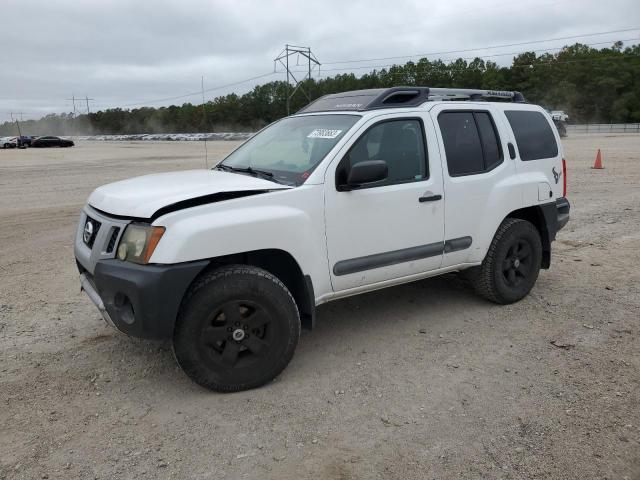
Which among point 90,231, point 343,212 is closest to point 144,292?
point 90,231

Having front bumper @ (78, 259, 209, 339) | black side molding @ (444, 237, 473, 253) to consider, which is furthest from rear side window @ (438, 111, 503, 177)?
front bumper @ (78, 259, 209, 339)

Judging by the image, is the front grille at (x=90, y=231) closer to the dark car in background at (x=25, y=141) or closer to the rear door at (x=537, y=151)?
the rear door at (x=537, y=151)

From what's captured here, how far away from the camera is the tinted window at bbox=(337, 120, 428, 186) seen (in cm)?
406

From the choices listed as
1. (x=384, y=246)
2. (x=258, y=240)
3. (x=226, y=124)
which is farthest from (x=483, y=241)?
(x=226, y=124)

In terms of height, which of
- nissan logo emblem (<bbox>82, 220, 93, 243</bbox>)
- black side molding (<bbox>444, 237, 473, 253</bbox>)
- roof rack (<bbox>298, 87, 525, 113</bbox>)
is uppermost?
roof rack (<bbox>298, 87, 525, 113</bbox>)

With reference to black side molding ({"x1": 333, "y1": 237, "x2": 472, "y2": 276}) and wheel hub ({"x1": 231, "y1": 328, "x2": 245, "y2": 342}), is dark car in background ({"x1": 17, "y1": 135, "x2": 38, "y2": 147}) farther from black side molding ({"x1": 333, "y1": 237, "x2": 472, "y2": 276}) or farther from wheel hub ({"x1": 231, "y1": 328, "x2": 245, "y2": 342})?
wheel hub ({"x1": 231, "y1": 328, "x2": 245, "y2": 342})

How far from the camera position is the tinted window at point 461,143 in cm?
453

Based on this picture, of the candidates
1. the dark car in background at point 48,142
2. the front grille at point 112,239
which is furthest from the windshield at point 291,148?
the dark car in background at point 48,142

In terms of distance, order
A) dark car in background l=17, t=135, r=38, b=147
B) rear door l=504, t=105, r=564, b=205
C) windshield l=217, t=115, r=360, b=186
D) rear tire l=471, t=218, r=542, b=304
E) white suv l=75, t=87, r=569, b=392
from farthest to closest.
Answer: dark car in background l=17, t=135, r=38, b=147 < rear door l=504, t=105, r=564, b=205 < rear tire l=471, t=218, r=542, b=304 < windshield l=217, t=115, r=360, b=186 < white suv l=75, t=87, r=569, b=392

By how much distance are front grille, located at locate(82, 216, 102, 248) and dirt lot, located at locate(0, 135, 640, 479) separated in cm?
92

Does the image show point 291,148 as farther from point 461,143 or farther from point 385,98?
point 461,143

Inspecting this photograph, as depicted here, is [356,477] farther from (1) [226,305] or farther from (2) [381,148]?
(2) [381,148]

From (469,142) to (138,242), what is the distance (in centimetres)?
295

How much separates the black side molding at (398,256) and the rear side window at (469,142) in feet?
1.95
